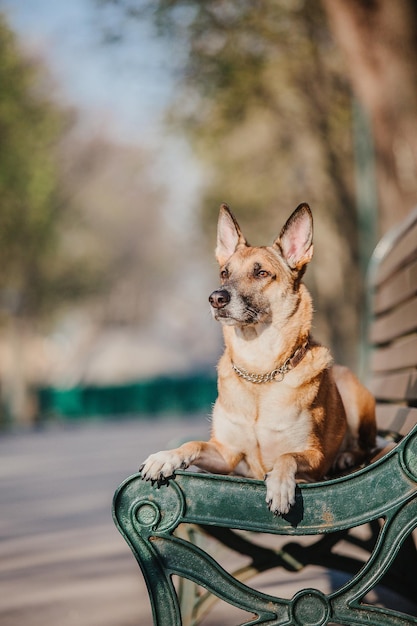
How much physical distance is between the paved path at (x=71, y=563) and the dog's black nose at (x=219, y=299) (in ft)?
5.78

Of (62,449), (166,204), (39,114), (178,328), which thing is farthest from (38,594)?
(178,328)

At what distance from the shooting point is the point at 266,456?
145 inches

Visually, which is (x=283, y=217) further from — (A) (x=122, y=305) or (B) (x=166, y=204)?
(A) (x=122, y=305)

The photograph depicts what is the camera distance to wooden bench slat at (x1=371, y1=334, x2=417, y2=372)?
14.5ft

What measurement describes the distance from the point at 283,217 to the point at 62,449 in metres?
12.1

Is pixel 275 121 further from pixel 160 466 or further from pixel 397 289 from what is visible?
pixel 160 466

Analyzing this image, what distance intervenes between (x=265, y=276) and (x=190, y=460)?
37.8 inches

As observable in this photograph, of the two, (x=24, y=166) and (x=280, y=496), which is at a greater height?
(x=24, y=166)

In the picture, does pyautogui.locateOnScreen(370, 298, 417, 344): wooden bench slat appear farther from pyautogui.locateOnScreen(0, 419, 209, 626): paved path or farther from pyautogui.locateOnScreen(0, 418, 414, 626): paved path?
pyautogui.locateOnScreen(0, 419, 209, 626): paved path

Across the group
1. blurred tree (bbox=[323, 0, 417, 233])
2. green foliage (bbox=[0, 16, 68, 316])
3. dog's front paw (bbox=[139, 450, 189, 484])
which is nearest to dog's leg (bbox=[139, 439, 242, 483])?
dog's front paw (bbox=[139, 450, 189, 484])

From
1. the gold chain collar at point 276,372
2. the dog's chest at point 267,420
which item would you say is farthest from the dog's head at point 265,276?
the dog's chest at point 267,420

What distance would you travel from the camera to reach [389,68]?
29.8ft

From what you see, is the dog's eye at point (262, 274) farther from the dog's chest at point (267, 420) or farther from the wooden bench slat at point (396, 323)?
the wooden bench slat at point (396, 323)

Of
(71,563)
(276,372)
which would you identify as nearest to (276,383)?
(276,372)
